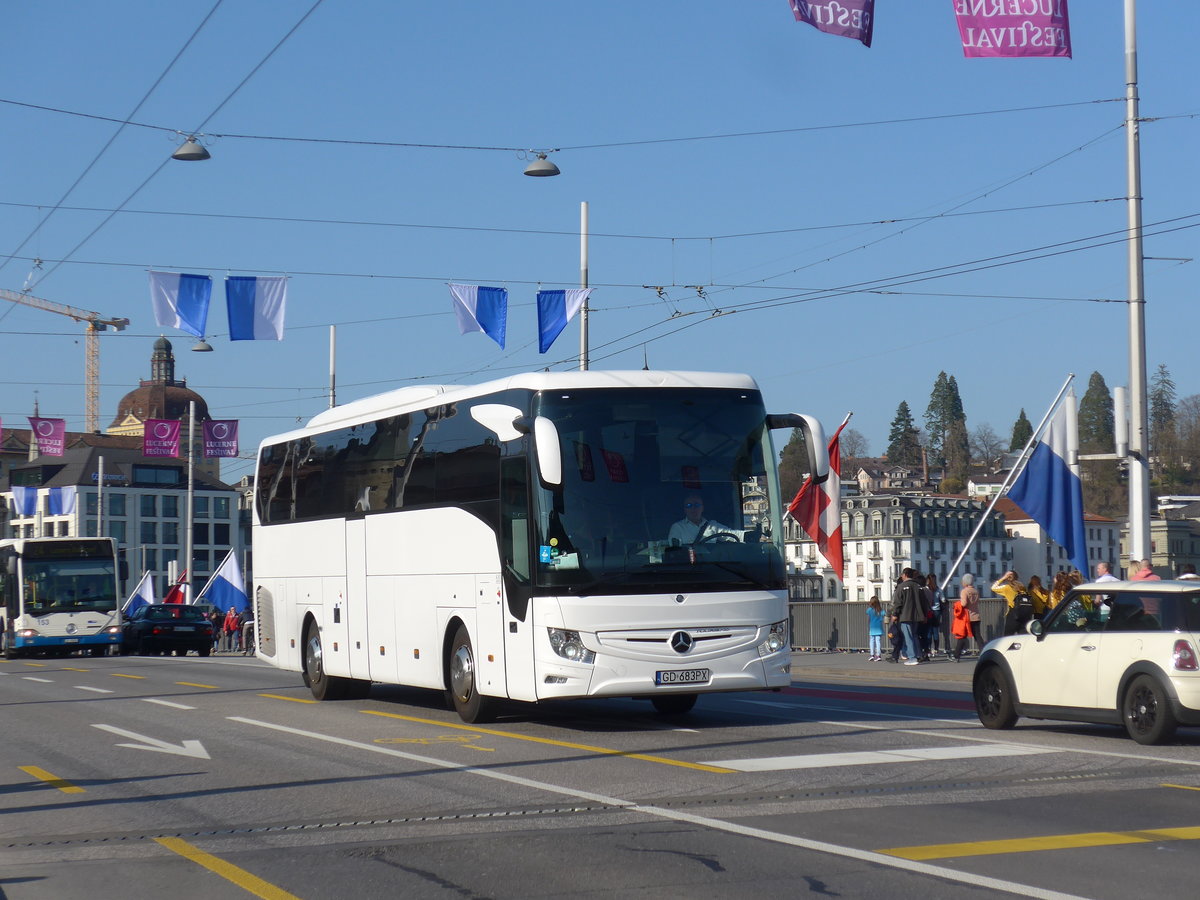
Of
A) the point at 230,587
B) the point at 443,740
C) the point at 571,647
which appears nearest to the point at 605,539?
the point at 571,647

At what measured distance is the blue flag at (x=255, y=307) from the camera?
1155 inches

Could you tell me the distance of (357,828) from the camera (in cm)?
968

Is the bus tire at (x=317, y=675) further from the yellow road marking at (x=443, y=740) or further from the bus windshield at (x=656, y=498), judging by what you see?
the bus windshield at (x=656, y=498)

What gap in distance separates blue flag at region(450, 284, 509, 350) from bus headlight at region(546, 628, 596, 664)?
622 inches

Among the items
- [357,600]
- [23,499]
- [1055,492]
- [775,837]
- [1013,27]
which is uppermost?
[1013,27]

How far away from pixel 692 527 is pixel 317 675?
25.6ft

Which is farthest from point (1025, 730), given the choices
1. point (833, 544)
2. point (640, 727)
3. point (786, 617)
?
point (833, 544)

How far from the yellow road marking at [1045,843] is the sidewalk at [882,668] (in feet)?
51.1

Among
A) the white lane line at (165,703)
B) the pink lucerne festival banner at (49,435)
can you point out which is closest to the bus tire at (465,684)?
the white lane line at (165,703)

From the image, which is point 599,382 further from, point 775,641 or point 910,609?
point 910,609

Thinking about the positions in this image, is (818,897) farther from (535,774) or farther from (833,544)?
(833,544)

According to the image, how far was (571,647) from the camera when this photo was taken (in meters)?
15.0

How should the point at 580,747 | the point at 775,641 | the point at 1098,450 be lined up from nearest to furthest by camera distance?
the point at 580,747 < the point at 775,641 < the point at 1098,450

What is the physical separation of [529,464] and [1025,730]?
5441 millimetres
